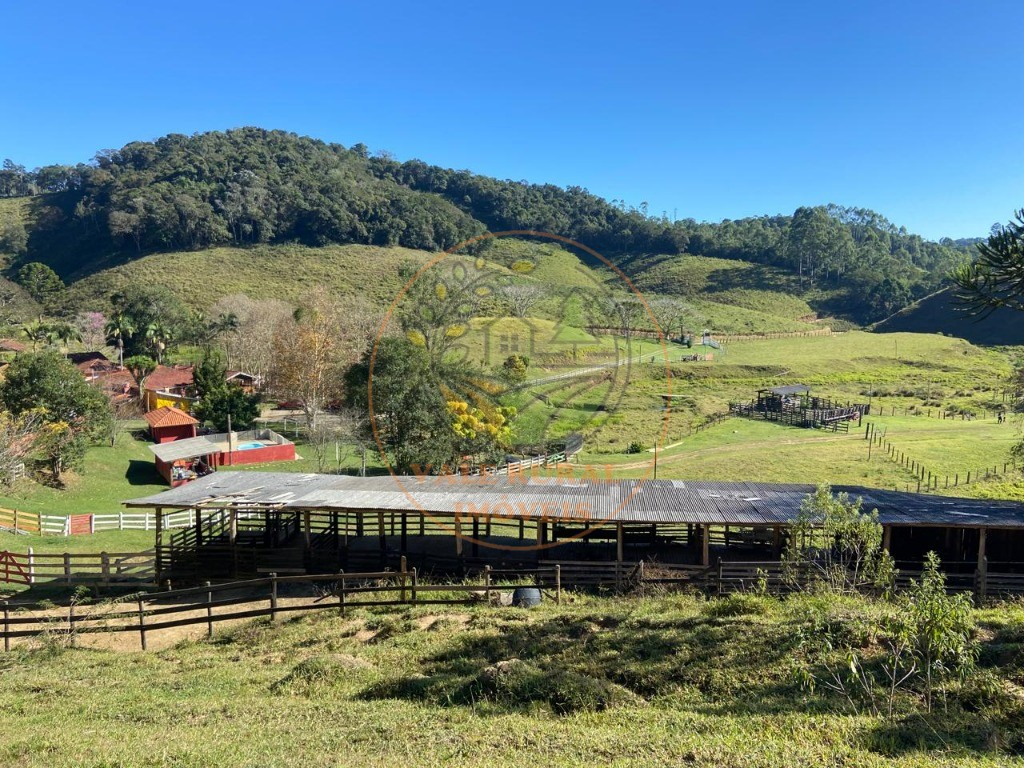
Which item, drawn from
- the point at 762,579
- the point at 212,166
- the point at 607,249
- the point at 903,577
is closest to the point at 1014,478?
the point at 903,577

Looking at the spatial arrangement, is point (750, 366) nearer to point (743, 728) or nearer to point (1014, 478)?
point (1014, 478)

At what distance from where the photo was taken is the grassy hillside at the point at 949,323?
92375 mm

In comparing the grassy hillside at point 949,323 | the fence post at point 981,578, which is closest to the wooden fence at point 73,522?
the fence post at point 981,578

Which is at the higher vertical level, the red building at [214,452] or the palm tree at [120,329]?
the palm tree at [120,329]

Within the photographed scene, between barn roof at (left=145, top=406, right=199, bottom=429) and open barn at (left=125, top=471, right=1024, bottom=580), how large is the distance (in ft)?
72.4

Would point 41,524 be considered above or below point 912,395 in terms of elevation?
below

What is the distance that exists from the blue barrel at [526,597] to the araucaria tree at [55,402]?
25750 mm

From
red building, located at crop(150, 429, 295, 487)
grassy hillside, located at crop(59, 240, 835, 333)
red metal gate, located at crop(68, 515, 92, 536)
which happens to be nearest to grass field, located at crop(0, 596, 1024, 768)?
red metal gate, located at crop(68, 515, 92, 536)

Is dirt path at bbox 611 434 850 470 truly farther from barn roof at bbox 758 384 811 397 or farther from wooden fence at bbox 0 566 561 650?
wooden fence at bbox 0 566 561 650

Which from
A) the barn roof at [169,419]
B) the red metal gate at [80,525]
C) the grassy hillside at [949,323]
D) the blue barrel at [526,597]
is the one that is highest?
the grassy hillside at [949,323]

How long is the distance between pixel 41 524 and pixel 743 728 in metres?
26.1

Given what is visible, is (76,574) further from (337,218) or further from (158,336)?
(337,218)

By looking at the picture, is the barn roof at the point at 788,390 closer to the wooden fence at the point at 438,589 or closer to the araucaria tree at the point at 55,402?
the wooden fence at the point at 438,589

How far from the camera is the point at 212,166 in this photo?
13838 centimetres
